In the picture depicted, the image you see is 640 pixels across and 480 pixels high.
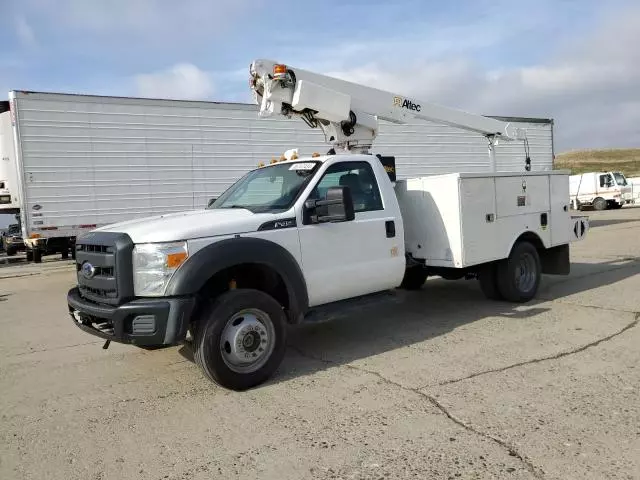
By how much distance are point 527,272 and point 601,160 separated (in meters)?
91.3

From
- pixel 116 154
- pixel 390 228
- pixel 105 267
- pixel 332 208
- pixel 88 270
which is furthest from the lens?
pixel 116 154

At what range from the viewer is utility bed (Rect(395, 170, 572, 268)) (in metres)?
6.55

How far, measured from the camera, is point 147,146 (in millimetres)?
12359

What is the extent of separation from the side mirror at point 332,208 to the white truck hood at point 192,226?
43cm

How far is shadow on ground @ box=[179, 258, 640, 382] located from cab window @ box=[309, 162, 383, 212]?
102 cm

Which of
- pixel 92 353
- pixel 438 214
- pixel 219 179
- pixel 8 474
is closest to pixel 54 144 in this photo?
pixel 219 179

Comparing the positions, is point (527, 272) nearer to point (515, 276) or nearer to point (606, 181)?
point (515, 276)

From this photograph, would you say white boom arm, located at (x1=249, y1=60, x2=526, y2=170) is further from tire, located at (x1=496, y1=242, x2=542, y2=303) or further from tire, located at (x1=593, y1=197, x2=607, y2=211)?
tire, located at (x1=593, y1=197, x2=607, y2=211)

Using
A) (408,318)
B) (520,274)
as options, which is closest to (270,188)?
(408,318)

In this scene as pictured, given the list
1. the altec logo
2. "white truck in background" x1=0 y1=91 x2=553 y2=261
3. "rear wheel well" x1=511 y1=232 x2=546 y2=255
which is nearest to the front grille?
the altec logo

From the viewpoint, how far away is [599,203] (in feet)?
108

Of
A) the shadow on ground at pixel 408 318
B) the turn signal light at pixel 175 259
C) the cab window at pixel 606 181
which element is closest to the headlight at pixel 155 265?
the turn signal light at pixel 175 259

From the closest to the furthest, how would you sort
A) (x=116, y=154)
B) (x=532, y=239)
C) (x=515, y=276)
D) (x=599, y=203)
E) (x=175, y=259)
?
(x=175, y=259) < (x=515, y=276) < (x=532, y=239) < (x=116, y=154) < (x=599, y=203)

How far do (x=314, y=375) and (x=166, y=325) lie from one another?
1.44 metres
